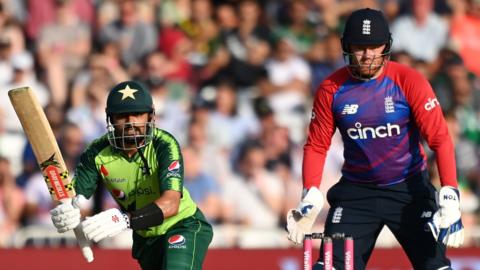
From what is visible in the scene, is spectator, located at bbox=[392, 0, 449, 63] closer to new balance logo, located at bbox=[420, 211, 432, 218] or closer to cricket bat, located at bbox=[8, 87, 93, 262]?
new balance logo, located at bbox=[420, 211, 432, 218]

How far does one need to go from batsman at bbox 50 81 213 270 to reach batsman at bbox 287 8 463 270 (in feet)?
2.22

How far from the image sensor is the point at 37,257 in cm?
987

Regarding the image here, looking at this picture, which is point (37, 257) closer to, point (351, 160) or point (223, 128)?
point (223, 128)

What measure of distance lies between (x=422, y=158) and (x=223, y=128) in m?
4.87

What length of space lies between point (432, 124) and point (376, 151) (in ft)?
1.36

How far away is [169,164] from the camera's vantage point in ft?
21.9

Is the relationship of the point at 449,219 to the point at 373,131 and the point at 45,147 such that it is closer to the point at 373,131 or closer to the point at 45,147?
the point at 373,131

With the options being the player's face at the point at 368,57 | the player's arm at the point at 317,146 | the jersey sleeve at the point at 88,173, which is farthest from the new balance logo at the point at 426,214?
the jersey sleeve at the point at 88,173

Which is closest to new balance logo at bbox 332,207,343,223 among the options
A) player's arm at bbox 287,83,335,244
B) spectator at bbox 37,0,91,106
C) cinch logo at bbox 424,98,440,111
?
player's arm at bbox 287,83,335,244

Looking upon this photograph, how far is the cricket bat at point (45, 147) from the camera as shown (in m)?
6.73

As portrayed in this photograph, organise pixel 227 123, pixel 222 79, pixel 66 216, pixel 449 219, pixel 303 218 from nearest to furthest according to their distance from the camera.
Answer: pixel 449 219
pixel 66 216
pixel 303 218
pixel 227 123
pixel 222 79

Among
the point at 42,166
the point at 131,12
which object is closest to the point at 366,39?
the point at 42,166

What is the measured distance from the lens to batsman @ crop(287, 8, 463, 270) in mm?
6652

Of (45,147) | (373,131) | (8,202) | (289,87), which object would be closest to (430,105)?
(373,131)
